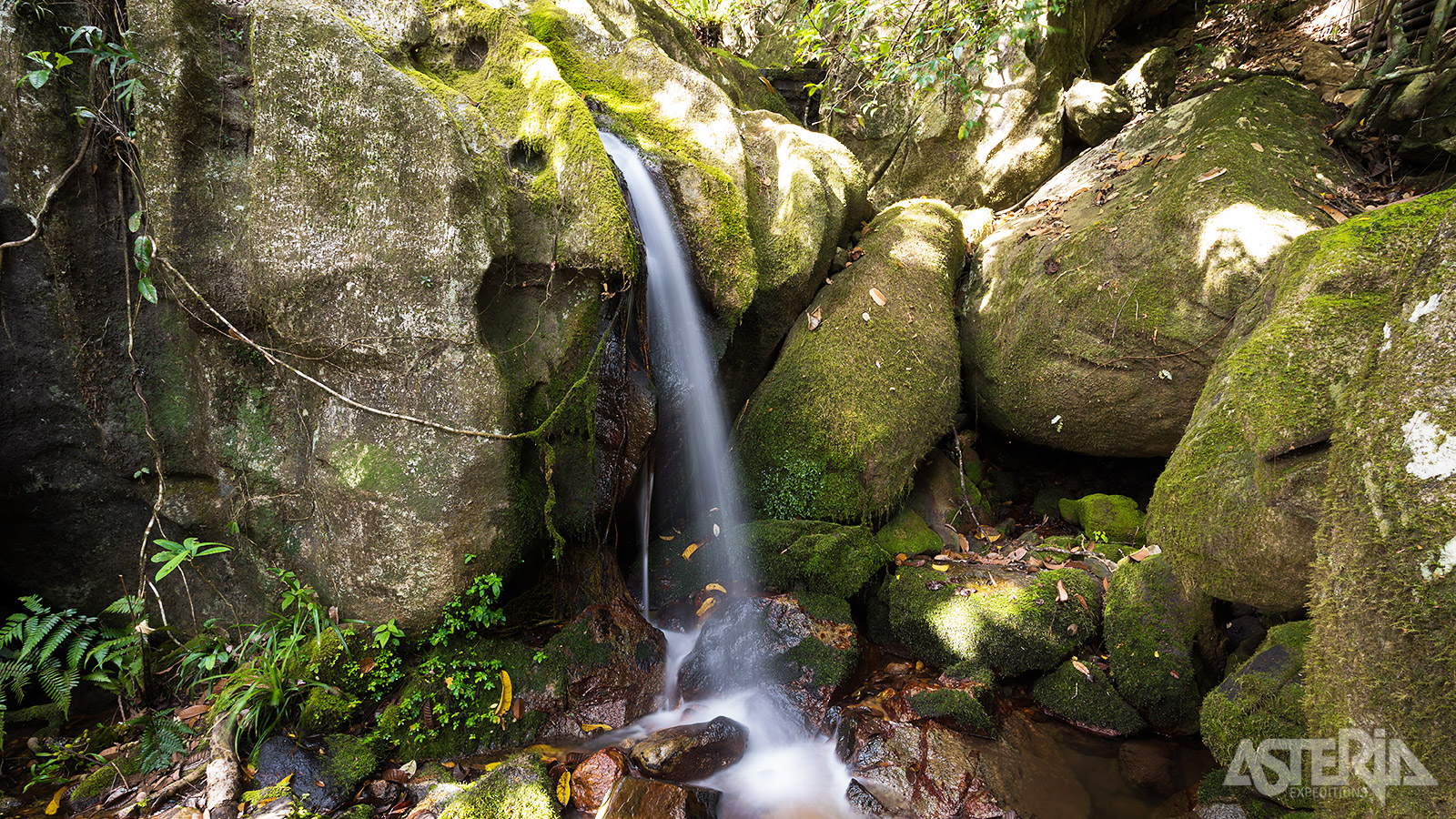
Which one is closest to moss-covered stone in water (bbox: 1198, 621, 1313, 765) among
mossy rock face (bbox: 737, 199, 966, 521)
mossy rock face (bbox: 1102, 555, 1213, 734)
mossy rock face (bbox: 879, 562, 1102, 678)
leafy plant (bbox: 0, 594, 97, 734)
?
mossy rock face (bbox: 1102, 555, 1213, 734)

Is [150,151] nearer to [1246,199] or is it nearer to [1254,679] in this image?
[1254,679]

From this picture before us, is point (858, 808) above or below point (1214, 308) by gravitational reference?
below

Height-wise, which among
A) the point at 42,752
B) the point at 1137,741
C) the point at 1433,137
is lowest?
the point at 42,752

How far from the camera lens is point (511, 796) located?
319cm

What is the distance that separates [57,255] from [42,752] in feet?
9.76

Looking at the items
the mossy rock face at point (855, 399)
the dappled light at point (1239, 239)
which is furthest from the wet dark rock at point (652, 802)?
the dappled light at point (1239, 239)

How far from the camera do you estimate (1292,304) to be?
3.49m

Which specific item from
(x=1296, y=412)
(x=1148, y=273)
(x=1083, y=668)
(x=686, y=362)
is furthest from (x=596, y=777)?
(x=1148, y=273)

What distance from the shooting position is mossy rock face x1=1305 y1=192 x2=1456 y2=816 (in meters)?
2.02

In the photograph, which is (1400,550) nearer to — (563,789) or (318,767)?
(563,789)

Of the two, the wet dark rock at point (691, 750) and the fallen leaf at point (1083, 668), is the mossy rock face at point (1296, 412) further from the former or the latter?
the wet dark rock at point (691, 750)

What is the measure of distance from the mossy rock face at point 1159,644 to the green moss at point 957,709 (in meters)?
0.99

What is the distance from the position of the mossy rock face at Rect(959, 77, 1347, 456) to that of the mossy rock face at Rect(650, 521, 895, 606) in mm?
2278

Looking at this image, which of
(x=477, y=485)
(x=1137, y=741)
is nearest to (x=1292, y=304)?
(x=1137, y=741)
